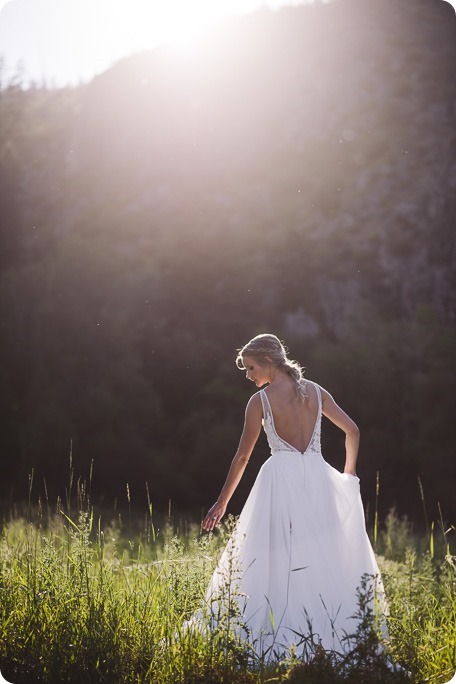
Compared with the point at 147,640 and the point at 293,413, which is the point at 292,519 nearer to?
the point at 293,413

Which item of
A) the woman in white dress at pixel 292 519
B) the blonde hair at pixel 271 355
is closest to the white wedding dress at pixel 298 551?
the woman in white dress at pixel 292 519

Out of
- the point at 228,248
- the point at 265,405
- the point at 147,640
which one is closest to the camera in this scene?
the point at 147,640

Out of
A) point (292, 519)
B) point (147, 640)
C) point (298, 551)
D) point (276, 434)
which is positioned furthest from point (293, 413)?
point (147, 640)

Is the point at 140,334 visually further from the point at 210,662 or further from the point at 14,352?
the point at 210,662

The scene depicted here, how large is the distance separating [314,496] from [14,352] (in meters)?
14.7

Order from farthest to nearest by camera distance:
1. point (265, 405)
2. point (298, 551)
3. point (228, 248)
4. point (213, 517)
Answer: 1. point (228, 248)
2. point (265, 405)
3. point (298, 551)
4. point (213, 517)

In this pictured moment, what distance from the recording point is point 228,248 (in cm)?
2362

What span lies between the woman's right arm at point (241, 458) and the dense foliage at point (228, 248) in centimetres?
1072

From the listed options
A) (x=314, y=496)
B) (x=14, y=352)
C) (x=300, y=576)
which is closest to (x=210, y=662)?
(x=300, y=576)

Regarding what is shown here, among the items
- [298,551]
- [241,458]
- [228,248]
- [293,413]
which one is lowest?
[298,551]

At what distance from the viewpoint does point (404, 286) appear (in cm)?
2312

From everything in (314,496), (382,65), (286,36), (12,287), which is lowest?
(314,496)

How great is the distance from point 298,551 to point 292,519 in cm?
17

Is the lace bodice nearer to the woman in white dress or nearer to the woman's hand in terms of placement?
the woman in white dress
